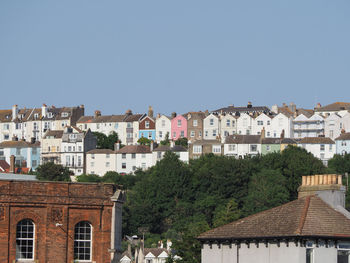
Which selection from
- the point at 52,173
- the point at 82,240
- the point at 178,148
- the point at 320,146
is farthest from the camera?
the point at 178,148

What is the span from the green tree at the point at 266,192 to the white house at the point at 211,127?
3948cm

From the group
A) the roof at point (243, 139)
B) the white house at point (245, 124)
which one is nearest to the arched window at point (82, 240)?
the roof at point (243, 139)

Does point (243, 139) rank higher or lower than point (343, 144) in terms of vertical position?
higher

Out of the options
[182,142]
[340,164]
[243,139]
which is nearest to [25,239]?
[340,164]

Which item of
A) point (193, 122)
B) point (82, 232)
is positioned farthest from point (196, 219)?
point (82, 232)

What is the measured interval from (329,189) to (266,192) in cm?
10172

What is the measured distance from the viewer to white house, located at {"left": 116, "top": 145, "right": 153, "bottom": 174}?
188 m

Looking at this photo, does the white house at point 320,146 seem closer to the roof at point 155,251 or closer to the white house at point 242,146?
the white house at point 242,146

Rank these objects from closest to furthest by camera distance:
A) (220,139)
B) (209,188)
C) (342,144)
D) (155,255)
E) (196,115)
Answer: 1. (155,255)
2. (209,188)
3. (342,144)
4. (220,139)
5. (196,115)

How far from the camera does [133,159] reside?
188 m

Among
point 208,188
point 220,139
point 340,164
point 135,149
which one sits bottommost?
point 208,188

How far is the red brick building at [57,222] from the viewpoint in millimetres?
47500

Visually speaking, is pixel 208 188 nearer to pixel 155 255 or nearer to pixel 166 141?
pixel 155 255

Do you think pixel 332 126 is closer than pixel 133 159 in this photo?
Yes
